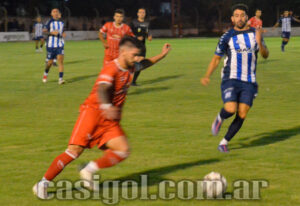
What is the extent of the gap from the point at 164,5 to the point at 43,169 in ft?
286

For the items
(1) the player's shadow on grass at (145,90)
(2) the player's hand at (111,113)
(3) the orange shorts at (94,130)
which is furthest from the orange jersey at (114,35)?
(2) the player's hand at (111,113)

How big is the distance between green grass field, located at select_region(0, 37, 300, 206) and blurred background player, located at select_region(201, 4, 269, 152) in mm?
516

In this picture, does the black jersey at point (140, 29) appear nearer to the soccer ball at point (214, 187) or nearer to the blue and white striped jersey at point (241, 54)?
the blue and white striped jersey at point (241, 54)

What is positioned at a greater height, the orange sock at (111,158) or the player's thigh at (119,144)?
the player's thigh at (119,144)

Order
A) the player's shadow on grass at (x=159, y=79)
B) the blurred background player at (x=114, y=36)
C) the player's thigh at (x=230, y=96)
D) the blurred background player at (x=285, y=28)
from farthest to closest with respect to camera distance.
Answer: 1. the blurred background player at (x=285, y=28)
2. the player's shadow on grass at (x=159, y=79)
3. the blurred background player at (x=114, y=36)
4. the player's thigh at (x=230, y=96)

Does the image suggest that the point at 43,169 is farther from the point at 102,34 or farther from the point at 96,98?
the point at 102,34

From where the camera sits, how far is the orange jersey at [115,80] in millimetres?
6512

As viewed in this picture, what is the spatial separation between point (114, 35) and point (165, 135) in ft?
22.5

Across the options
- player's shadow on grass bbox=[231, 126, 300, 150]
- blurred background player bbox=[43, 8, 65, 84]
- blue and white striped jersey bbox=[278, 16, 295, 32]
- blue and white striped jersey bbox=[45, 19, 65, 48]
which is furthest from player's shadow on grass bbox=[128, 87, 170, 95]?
blue and white striped jersey bbox=[278, 16, 295, 32]

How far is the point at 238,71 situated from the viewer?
915 cm

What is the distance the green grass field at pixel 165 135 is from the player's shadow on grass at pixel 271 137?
16mm

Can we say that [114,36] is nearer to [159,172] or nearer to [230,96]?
[230,96]

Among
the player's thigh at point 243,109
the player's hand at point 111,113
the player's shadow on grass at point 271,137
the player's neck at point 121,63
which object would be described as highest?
the player's neck at point 121,63

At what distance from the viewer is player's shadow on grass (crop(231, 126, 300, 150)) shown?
9805 mm
